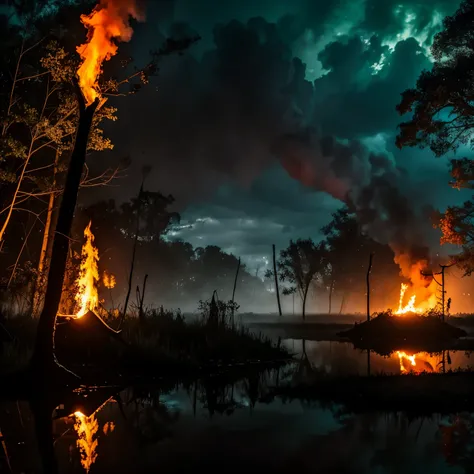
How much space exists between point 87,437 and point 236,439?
208cm

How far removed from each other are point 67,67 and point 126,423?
12707 mm

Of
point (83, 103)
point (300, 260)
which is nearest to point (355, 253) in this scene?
point (300, 260)

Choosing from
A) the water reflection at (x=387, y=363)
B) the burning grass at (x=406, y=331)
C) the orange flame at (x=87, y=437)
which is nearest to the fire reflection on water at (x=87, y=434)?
the orange flame at (x=87, y=437)

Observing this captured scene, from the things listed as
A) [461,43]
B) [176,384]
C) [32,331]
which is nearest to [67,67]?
[32,331]

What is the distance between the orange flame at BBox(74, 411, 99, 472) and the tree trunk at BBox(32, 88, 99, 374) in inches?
137

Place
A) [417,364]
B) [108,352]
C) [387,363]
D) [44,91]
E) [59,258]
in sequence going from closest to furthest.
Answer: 1. [59,258]
2. [108,352]
3. [417,364]
4. [387,363]
5. [44,91]

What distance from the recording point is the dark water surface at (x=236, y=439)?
529 cm

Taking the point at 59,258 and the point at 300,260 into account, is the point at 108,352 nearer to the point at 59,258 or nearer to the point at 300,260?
the point at 59,258

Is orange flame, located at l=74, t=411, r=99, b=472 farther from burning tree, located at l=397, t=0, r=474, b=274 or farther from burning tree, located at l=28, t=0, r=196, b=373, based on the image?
burning tree, located at l=397, t=0, r=474, b=274

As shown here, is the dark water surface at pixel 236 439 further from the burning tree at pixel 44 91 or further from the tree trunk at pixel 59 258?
the burning tree at pixel 44 91

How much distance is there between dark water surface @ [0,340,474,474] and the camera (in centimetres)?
529

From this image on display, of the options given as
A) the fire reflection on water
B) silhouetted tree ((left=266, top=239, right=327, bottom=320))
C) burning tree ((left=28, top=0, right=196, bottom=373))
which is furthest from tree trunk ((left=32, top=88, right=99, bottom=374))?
silhouetted tree ((left=266, top=239, right=327, bottom=320))

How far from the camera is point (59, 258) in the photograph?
11.6 meters

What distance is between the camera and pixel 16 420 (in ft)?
24.1
